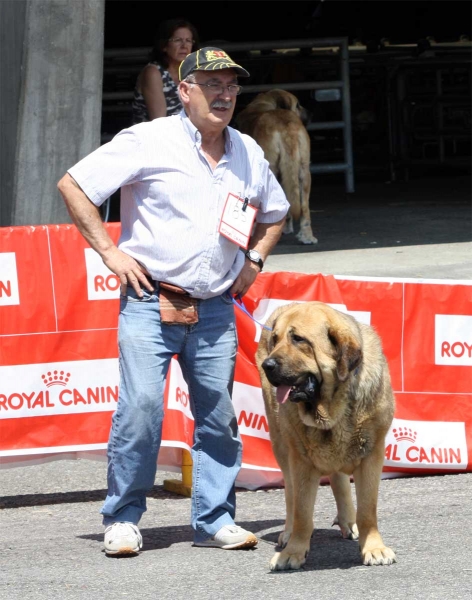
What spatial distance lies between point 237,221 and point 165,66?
11.2 ft

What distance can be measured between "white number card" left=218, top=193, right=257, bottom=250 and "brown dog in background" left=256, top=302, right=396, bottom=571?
0.36 m

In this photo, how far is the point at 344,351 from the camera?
4.60 m

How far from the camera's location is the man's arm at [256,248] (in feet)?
16.7

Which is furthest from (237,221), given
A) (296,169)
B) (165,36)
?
(296,169)

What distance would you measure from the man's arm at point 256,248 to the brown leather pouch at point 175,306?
9.6 inches

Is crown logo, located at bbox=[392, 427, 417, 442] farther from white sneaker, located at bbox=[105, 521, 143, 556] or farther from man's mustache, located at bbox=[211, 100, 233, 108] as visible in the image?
man's mustache, located at bbox=[211, 100, 233, 108]

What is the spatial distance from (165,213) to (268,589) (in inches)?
62.5

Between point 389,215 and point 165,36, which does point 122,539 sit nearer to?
point 165,36

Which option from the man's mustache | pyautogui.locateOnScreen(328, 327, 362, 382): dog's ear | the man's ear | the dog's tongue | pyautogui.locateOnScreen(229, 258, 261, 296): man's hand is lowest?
the dog's tongue

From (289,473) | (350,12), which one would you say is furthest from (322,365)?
(350,12)

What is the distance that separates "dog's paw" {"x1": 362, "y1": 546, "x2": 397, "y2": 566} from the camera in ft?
15.5

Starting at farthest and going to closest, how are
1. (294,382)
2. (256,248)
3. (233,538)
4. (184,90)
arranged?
(256,248) → (233,538) → (184,90) → (294,382)

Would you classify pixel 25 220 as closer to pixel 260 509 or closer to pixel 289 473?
pixel 260 509

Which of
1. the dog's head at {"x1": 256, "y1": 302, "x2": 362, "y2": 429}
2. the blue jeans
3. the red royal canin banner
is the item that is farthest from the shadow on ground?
the dog's head at {"x1": 256, "y1": 302, "x2": 362, "y2": 429}
